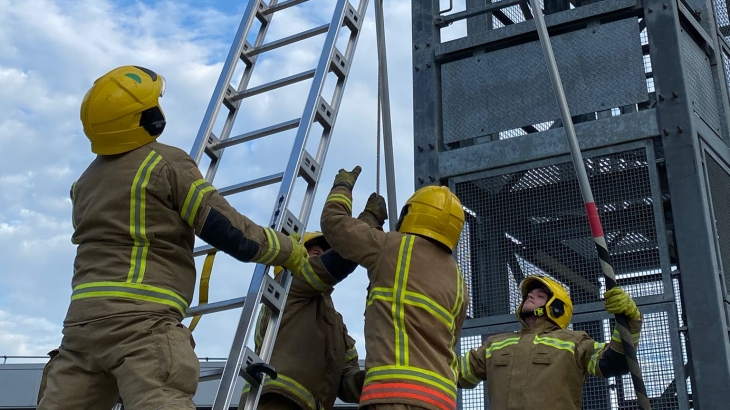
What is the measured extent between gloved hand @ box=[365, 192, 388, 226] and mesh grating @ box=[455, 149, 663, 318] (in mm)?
1726

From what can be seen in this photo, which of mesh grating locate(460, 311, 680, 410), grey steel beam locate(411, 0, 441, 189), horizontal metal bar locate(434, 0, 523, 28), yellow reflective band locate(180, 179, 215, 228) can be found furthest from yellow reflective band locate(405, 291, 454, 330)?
horizontal metal bar locate(434, 0, 523, 28)

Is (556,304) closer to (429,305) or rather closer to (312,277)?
(429,305)

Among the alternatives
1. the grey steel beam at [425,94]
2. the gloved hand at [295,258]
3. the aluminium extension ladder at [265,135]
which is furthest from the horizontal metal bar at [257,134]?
the grey steel beam at [425,94]

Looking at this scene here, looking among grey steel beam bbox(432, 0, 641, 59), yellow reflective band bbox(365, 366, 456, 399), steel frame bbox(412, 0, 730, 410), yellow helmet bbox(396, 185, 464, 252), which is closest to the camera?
yellow reflective band bbox(365, 366, 456, 399)

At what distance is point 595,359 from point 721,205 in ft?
5.26

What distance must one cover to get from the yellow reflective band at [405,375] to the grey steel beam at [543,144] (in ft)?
8.40

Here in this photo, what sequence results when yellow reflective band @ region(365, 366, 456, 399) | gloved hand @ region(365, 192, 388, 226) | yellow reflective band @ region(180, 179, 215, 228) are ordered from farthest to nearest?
1. gloved hand @ region(365, 192, 388, 226)
2. yellow reflective band @ region(365, 366, 456, 399)
3. yellow reflective band @ region(180, 179, 215, 228)

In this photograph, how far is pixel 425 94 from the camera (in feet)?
22.4

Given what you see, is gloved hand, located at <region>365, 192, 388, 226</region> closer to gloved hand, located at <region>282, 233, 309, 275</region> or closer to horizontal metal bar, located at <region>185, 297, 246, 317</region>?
gloved hand, located at <region>282, 233, 309, 275</region>

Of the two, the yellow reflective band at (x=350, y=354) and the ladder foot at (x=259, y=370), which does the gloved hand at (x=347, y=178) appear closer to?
the yellow reflective band at (x=350, y=354)

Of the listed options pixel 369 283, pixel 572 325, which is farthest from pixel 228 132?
pixel 572 325

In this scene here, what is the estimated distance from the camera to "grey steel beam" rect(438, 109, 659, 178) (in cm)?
599

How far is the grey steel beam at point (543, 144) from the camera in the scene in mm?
5992

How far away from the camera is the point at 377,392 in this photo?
156 inches
